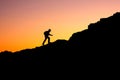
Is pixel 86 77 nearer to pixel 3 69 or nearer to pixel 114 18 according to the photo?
pixel 114 18

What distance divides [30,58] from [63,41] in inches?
265

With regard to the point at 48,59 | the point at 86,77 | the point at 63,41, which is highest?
the point at 63,41

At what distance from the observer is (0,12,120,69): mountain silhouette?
26.0 metres

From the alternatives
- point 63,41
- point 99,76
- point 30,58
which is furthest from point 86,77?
→ point 30,58

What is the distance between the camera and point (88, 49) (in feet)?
93.4

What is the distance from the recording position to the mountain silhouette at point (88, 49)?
2600cm

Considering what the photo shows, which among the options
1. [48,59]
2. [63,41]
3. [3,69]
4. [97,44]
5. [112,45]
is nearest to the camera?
[112,45]

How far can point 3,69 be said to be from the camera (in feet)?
127

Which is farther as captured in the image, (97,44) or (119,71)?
(97,44)

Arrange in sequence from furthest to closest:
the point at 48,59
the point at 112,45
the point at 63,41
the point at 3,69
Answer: the point at 3,69
the point at 63,41
the point at 48,59
the point at 112,45

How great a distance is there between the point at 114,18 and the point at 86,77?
8.85 m

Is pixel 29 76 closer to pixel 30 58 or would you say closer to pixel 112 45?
pixel 30 58

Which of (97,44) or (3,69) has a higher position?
(97,44)

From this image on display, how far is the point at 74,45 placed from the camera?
31.0m
